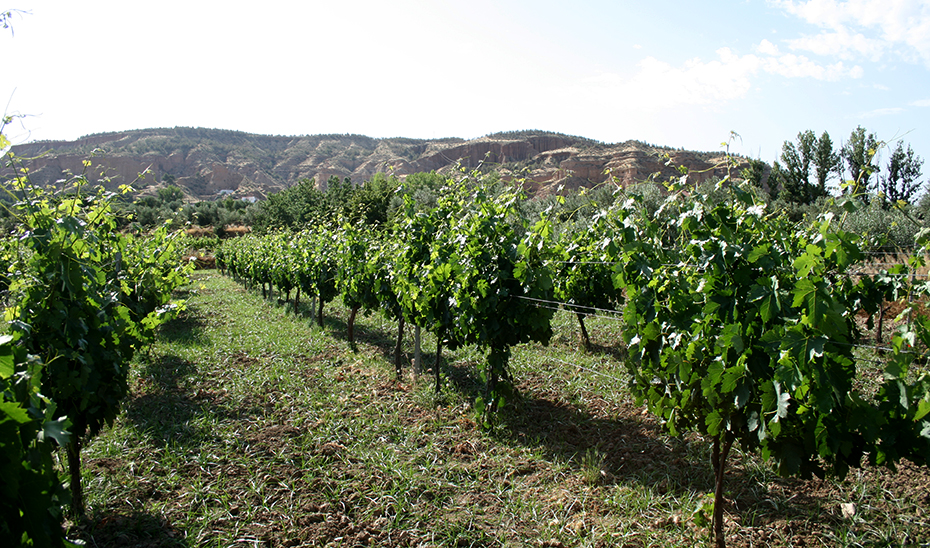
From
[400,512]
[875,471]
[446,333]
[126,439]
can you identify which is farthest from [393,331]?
[875,471]

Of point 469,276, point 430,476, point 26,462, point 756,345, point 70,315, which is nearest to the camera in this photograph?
point 26,462

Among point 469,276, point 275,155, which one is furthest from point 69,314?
point 275,155

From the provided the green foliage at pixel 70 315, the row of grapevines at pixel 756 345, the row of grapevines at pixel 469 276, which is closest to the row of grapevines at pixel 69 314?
the green foliage at pixel 70 315

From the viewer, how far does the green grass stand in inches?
130

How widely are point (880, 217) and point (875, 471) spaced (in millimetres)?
16968

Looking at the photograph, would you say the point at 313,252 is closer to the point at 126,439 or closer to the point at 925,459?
the point at 126,439

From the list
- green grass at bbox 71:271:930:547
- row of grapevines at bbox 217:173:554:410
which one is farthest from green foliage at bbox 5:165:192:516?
row of grapevines at bbox 217:173:554:410

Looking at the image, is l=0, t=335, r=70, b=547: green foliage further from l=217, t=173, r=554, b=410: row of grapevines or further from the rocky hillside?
the rocky hillside

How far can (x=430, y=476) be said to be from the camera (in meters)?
4.11

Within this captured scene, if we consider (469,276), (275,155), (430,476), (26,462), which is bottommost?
(430,476)

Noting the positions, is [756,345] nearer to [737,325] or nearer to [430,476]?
[737,325]

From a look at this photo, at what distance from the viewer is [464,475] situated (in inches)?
163

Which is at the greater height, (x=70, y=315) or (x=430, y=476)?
(x=70, y=315)

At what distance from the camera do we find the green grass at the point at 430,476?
3311 millimetres
